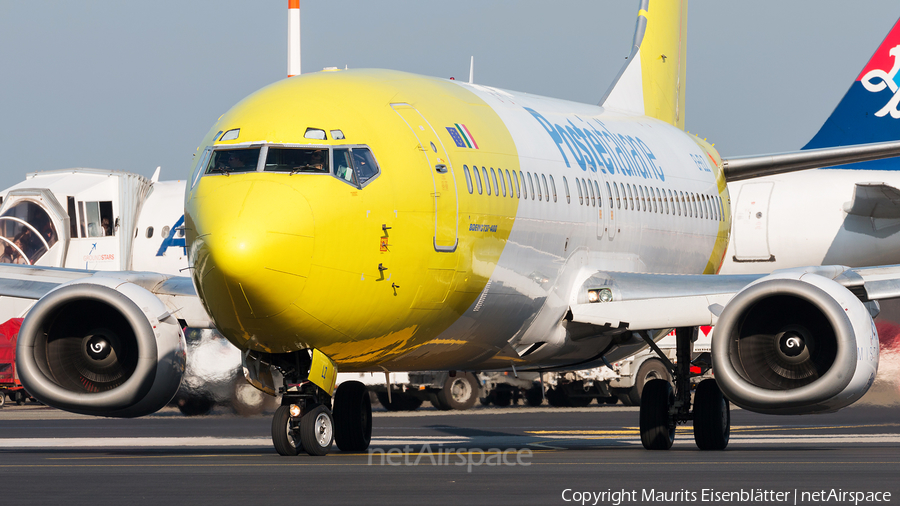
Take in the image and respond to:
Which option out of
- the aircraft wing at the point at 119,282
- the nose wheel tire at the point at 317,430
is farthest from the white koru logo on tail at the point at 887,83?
the nose wheel tire at the point at 317,430

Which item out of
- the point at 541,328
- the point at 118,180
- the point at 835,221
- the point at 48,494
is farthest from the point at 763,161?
the point at 118,180

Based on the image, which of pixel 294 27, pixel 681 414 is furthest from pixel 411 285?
pixel 294 27

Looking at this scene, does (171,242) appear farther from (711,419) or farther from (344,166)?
(344,166)

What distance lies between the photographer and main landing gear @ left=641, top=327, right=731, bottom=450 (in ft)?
60.3

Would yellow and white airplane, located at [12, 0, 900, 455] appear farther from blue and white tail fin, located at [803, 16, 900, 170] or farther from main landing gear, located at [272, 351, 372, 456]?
blue and white tail fin, located at [803, 16, 900, 170]

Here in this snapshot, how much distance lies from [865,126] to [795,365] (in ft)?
105

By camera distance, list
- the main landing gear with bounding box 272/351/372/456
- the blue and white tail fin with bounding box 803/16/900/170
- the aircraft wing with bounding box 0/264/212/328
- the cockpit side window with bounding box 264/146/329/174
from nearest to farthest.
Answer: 1. the cockpit side window with bounding box 264/146/329/174
2. the main landing gear with bounding box 272/351/372/456
3. the aircraft wing with bounding box 0/264/212/328
4. the blue and white tail fin with bounding box 803/16/900/170

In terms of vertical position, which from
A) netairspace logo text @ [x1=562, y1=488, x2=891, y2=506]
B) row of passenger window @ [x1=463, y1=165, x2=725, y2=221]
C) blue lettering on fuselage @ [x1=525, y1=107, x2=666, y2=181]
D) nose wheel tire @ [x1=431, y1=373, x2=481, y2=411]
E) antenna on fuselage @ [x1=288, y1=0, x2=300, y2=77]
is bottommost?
nose wheel tire @ [x1=431, y1=373, x2=481, y2=411]

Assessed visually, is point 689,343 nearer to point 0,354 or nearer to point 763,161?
point 763,161

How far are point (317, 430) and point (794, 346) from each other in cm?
545

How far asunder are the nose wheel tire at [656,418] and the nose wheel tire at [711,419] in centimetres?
36

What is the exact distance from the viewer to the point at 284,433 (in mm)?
14594

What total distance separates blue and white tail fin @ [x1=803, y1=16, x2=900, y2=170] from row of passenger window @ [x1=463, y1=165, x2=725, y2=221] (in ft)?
70.2

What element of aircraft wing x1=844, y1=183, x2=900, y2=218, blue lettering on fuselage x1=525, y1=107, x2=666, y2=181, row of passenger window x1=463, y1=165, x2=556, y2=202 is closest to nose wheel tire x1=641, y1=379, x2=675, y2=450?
row of passenger window x1=463, y1=165, x2=556, y2=202
